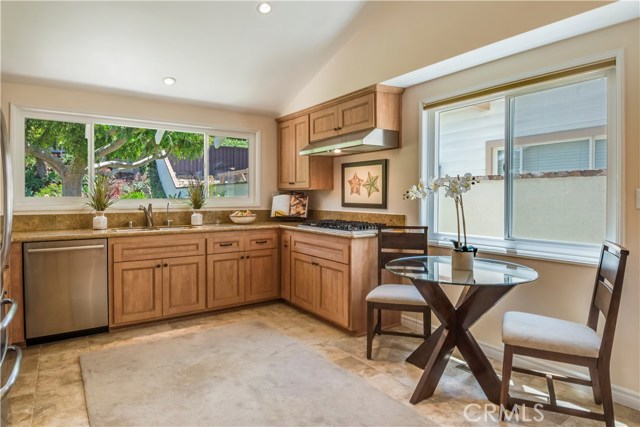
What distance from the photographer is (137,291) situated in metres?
3.63

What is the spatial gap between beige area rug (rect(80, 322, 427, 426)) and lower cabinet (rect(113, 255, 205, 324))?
479 mm

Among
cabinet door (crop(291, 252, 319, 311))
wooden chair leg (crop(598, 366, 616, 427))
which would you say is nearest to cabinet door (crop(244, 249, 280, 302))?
cabinet door (crop(291, 252, 319, 311))

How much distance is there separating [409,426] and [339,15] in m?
3.21

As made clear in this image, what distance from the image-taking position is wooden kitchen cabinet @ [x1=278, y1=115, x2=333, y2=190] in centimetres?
450

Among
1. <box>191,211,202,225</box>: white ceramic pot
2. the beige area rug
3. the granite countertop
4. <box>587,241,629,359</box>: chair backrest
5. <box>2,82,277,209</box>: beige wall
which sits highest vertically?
<box>2,82,277,209</box>: beige wall

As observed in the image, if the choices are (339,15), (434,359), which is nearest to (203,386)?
(434,359)

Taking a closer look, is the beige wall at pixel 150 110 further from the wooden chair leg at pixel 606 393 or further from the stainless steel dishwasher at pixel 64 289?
the wooden chair leg at pixel 606 393

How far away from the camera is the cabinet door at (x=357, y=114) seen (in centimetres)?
358

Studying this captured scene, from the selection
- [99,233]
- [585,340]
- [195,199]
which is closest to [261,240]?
[195,199]

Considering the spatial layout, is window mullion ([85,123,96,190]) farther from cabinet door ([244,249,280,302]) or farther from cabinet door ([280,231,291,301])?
cabinet door ([280,231,291,301])

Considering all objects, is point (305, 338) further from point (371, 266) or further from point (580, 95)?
point (580, 95)

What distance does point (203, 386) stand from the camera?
2.52 meters

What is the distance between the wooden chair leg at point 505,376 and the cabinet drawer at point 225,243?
279 centimetres

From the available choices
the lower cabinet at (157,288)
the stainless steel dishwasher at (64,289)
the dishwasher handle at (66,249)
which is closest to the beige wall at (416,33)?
the lower cabinet at (157,288)
